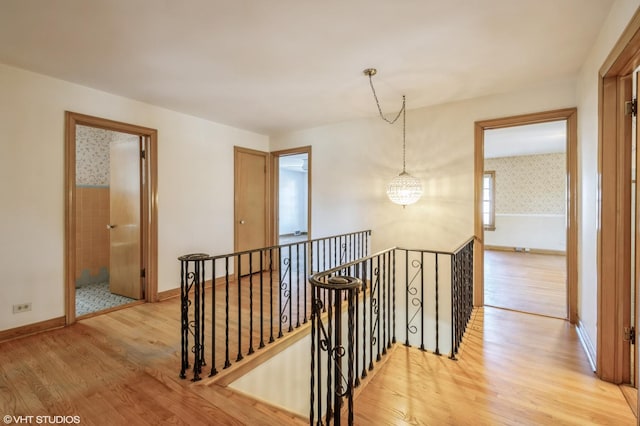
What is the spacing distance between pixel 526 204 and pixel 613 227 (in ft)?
21.2

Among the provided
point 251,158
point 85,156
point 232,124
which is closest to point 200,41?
point 232,124

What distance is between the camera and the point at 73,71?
8.87 ft

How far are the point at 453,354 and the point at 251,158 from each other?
410 cm

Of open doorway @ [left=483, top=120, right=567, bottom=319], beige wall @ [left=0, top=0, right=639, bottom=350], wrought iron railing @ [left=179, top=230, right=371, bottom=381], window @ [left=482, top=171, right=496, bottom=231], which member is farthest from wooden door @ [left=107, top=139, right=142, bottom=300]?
window @ [left=482, top=171, right=496, bottom=231]

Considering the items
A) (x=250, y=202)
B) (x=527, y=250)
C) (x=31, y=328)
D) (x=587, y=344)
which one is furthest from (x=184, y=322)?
(x=527, y=250)

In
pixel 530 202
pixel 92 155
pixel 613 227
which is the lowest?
pixel 613 227

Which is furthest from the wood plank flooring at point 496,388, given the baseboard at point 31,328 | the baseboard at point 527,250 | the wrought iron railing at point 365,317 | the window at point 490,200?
the window at point 490,200

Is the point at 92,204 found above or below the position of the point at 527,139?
below

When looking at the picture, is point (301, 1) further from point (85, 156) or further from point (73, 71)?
point (85, 156)

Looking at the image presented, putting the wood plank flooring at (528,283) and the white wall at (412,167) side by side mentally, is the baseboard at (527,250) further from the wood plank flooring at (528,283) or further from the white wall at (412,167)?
the white wall at (412,167)

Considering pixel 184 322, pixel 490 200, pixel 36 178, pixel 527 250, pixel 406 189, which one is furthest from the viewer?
pixel 490 200

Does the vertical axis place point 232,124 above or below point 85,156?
above

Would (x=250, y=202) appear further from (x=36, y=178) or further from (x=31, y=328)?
(x=31, y=328)

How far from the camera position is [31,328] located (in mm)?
2686
